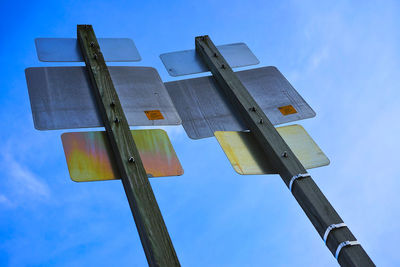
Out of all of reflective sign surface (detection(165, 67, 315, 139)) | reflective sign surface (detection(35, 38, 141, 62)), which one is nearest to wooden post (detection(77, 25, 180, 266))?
reflective sign surface (detection(35, 38, 141, 62))

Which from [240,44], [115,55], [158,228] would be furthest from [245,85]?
[158,228]

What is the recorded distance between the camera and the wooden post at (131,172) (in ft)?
9.25

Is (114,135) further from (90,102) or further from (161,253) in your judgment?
(161,253)

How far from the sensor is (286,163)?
3.56 metres

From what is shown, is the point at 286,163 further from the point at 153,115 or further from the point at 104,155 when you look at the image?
the point at 104,155

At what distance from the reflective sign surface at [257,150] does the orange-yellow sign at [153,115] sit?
19.8 inches

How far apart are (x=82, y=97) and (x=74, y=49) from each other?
0.89 m

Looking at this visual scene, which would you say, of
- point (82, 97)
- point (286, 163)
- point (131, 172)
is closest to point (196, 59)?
point (82, 97)

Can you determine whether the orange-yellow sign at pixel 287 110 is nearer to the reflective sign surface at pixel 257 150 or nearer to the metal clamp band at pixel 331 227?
the reflective sign surface at pixel 257 150

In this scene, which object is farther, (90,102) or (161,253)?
(90,102)

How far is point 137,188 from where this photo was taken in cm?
312

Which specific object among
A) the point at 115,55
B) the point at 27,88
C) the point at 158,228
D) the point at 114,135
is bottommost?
the point at 158,228

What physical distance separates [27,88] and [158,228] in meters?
1.81

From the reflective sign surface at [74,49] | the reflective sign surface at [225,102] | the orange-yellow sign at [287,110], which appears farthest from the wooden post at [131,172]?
the orange-yellow sign at [287,110]
